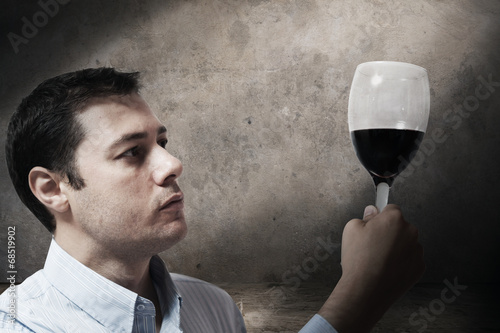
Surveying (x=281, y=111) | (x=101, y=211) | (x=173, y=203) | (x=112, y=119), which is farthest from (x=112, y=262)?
(x=281, y=111)

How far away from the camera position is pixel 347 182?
3.18m

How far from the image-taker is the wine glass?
0.92 m

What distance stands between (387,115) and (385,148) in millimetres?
63

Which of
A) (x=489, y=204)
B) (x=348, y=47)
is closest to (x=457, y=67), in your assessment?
(x=348, y=47)

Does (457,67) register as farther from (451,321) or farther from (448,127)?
(451,321)

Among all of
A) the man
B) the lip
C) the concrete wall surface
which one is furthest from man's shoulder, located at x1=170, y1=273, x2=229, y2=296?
the concrete wall surface

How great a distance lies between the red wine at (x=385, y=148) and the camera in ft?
3.03

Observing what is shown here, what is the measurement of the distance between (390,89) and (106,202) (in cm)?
79

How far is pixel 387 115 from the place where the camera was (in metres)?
0.92

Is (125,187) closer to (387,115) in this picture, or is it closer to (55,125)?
(55,125)

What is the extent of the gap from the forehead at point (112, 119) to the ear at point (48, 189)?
17 cm

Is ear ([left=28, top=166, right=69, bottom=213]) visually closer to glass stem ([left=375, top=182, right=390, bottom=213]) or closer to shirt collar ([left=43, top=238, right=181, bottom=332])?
shirt collar ([left=43, top=238, right=181, bottom=332])

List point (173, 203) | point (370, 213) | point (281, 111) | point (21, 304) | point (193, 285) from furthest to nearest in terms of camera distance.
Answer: point (281, 111)
point (193, 285)
point (173, 203)
point (21, 304)
point (370, 213)

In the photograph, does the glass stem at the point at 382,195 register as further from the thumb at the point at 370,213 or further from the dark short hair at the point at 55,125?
the dark short hair at the point at 55,125
